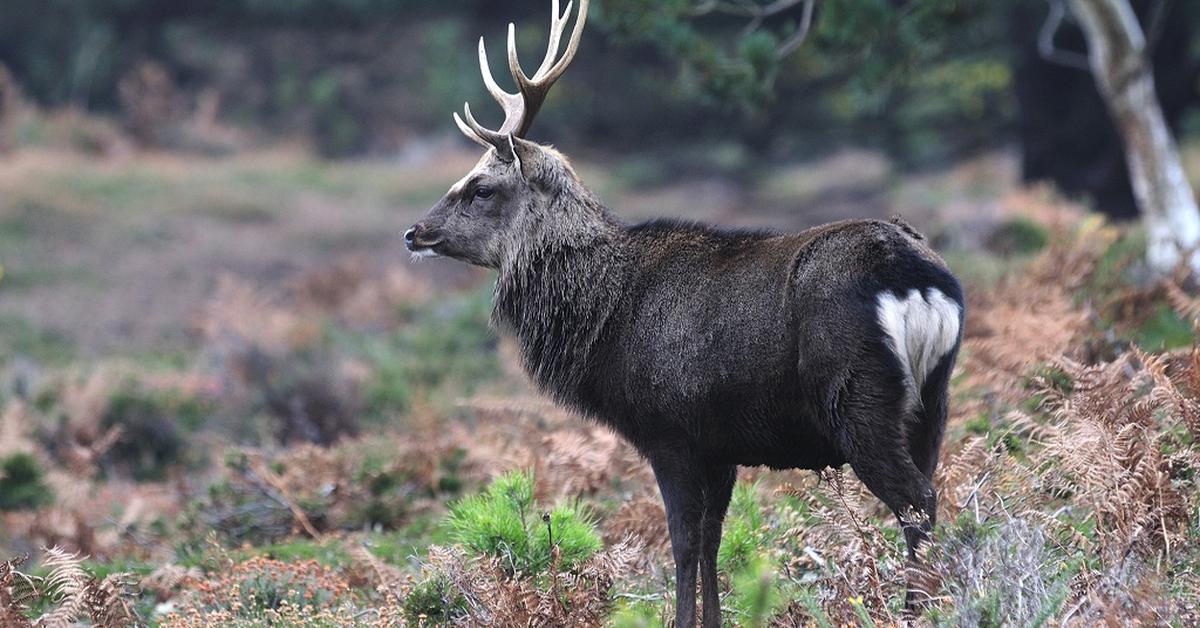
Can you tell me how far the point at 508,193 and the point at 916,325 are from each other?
229 cm

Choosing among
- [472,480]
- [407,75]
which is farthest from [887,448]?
[407,75]

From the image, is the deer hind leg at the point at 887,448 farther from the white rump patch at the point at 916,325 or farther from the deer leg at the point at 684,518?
the deer leg at the point at 684,518

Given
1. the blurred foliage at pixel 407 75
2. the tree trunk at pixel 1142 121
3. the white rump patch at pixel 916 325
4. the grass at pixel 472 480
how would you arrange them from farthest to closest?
the blurred foliage at pixel 407 75
the tree trunk at pixel 1142 121
the grass at pixel 472 480
the white rump patch at pixel 916 325

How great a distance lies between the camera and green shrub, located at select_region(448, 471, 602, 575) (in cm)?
564

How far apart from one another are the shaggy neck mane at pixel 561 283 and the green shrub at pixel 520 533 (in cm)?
52

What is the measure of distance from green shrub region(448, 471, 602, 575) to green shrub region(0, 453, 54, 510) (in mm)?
5091

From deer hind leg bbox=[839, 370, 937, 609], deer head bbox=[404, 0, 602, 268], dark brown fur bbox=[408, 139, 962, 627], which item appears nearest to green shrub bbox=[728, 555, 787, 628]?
dark brown fur bbox=[408, 139, 962, 627]

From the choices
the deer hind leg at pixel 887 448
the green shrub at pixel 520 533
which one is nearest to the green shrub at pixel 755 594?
the deer hind leg at pixel 887 448

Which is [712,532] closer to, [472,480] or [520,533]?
[520,533]

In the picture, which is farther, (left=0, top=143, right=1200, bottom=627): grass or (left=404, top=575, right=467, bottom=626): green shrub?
(left=404, top=575, right=467, bottom=626): green shrub

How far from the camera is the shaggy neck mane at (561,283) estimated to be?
5938 mm

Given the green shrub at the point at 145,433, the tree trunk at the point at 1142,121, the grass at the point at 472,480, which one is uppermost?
the tree trunk at the point at 1142,121

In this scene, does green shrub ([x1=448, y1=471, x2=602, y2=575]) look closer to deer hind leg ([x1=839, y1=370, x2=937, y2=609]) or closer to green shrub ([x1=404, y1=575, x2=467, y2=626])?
green shrub ([x1=404, y1=575, x2=467, y2=626])

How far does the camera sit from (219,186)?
23844 mm
